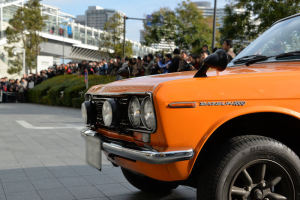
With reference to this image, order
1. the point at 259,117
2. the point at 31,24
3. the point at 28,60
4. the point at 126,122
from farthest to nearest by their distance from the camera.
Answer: the point at 28,60, the point at 31,24, the point at 126,122, the point at 259,117

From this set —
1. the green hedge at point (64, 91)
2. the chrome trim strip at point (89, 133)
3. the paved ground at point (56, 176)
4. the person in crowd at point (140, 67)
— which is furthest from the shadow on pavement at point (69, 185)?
the green hedge at point (64, 91)

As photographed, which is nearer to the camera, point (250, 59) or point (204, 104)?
point (204, 104)

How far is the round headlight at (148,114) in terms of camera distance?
268 cm

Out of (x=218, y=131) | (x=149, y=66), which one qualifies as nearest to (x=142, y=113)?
(x=218, y=131)

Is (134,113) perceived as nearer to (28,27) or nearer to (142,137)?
(142,137)

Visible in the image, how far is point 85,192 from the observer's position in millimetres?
4285

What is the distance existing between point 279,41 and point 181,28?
3292cm

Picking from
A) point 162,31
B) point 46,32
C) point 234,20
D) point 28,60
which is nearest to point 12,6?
point 46,32

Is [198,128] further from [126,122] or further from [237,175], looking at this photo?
[126,122]

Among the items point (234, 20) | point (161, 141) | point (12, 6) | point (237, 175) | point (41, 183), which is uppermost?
point (12, 6)

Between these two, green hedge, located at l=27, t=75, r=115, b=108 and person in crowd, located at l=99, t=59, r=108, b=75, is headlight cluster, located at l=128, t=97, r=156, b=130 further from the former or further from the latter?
person in crowd, located at l=99, t=59, r=108, b=75

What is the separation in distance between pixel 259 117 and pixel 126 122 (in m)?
1.04

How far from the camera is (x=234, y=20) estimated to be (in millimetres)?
21422

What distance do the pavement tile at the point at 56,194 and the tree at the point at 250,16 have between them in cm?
1695
